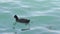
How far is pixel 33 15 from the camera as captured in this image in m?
9.70

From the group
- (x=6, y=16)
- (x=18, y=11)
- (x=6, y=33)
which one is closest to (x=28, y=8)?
(x=18, y=11)

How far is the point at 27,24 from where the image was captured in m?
8.22

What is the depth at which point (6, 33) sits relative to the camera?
300 inches

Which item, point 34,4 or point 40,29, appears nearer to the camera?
point 40,29

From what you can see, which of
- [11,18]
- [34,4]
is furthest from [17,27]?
[34,4]

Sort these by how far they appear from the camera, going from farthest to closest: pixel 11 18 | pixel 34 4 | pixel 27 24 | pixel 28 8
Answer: pixel 34 4 → pixel 28 8 → pixel 11 18 → pixel 27 24

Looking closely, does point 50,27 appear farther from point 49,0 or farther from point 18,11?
point 49,0

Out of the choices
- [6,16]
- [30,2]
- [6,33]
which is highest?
[30,2]

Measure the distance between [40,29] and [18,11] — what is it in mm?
2393

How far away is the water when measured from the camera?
7980 millimetres

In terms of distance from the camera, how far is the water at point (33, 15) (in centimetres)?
798

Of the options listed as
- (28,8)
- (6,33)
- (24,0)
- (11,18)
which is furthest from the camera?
(24,0)

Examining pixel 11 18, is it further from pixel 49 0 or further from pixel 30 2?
pixel 49 0

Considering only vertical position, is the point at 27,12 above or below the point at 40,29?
above
